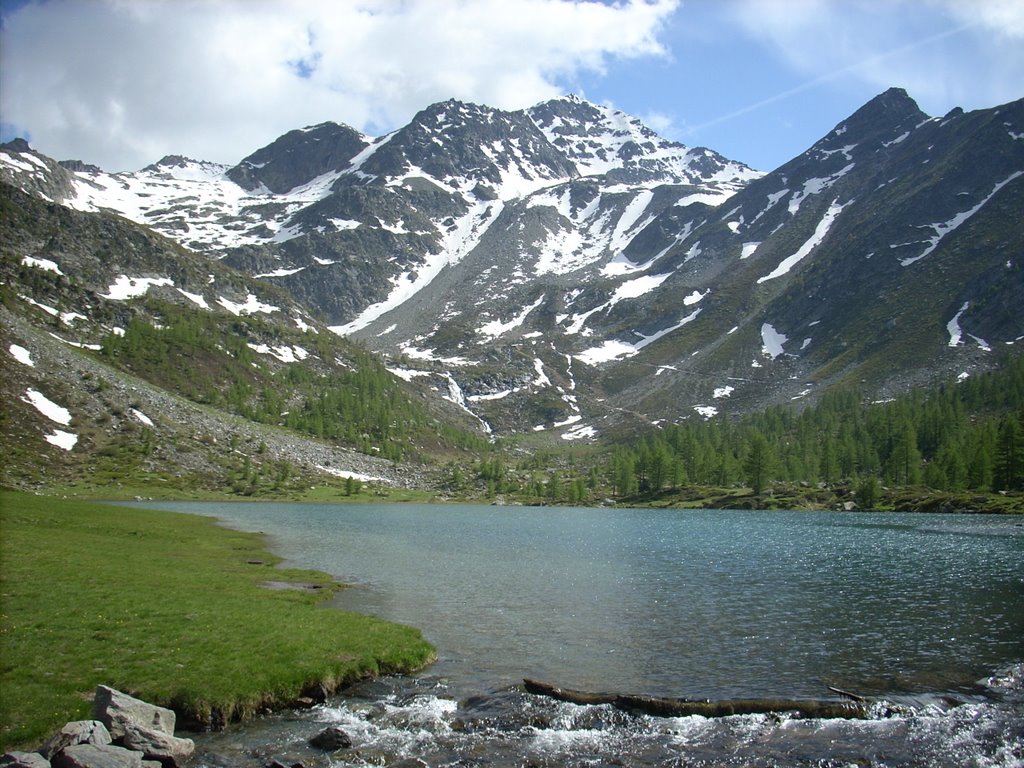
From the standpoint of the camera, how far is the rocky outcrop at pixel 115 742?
47.5 feet

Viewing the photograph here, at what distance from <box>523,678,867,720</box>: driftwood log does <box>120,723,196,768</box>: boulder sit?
11923 millimetres

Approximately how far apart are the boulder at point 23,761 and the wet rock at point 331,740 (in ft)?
23.4

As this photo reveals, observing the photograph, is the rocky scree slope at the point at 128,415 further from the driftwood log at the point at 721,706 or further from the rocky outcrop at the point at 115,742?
the driftwood log at the point at 721,706

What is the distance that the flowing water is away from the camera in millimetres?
19219

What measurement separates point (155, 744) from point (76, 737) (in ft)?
7.08

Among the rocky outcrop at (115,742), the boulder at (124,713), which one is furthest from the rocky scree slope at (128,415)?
the rocky outcrop at (115,742)

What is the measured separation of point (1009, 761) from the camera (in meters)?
18.6

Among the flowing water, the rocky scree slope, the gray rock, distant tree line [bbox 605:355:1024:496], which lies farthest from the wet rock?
distant tree line [bbox 605:355:1024:496]

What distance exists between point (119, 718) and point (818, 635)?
97.0ft

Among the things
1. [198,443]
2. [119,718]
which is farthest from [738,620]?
[198,443]

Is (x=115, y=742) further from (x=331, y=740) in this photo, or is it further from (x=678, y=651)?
(x=678, y=651)

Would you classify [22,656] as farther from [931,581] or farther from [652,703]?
[931,581]

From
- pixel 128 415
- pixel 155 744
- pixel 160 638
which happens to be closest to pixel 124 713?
pixel 155 744

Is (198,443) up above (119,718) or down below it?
above
